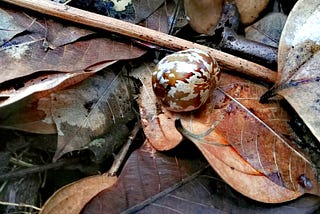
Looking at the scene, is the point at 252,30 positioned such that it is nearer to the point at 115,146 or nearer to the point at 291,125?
the point at 291,125

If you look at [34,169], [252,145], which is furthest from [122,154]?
[252,145]

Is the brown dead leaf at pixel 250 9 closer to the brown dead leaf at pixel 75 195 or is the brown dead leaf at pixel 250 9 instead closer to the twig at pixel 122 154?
the twig at pixel 122 154

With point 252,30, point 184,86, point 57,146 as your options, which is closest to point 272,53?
point 252,30

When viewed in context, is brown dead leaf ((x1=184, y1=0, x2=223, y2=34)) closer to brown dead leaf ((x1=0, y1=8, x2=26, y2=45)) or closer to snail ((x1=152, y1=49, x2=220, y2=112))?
snail ((x1=152, y1=49, x2=220, y2=112))

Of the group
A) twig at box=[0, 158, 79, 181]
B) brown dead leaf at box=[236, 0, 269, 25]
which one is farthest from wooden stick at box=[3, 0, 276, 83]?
twig at box=[0, 158, 79, 181]

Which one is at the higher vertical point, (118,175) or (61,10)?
(61,10)

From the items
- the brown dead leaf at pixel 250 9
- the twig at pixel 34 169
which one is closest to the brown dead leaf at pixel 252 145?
the brown dead leaf at pixel 250 9
